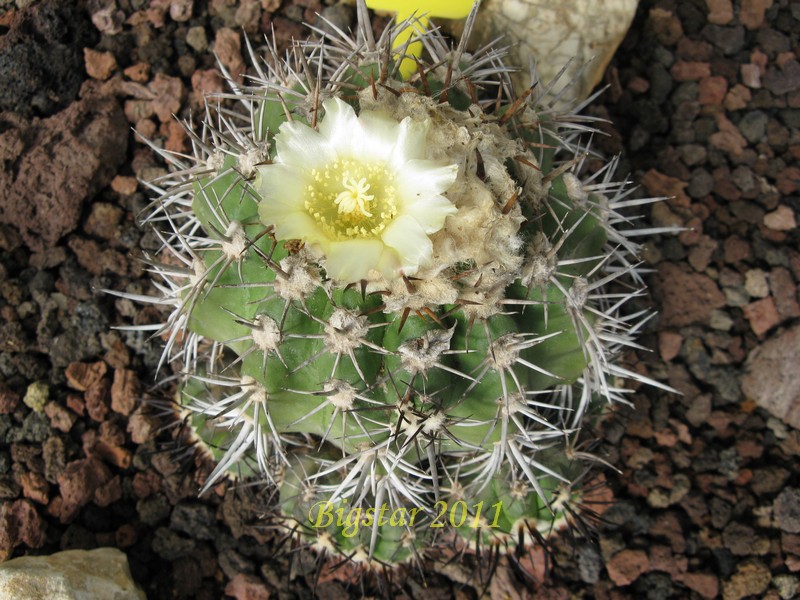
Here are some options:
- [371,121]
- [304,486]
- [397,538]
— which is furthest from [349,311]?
[397,538]

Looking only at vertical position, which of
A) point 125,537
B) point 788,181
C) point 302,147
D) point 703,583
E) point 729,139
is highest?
point 302,147

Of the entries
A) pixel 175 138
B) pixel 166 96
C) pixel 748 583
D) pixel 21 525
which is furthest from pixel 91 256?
pixel 748 583

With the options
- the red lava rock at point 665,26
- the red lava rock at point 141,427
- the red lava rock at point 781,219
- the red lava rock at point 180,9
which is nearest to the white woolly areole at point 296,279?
the red lava rock at point 141,427

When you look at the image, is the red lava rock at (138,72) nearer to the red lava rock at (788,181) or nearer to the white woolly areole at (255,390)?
the white woolly areole at (255,390)

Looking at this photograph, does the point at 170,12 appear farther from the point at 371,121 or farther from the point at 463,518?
the point at 463,518

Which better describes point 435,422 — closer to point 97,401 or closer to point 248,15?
point 97,401
